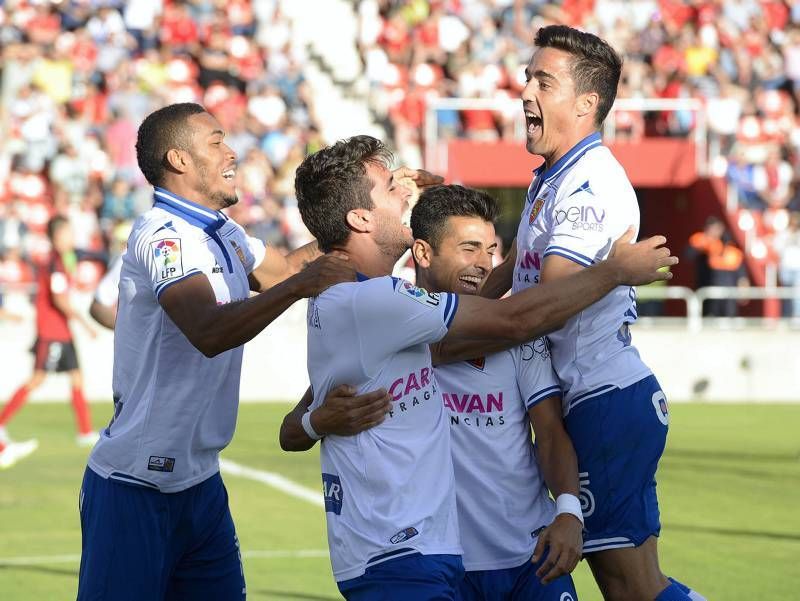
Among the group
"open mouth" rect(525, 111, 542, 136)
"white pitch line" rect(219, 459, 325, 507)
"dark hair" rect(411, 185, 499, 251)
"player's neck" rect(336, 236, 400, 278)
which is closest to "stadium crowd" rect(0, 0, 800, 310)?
"white pitch line" rect(219, 459, 325, 507)

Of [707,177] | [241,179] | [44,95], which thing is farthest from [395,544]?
[707,177]

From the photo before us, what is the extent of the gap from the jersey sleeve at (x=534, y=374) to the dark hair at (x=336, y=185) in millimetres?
830

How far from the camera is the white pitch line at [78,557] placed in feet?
30.4

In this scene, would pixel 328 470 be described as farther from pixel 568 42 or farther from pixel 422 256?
pixel 568 42

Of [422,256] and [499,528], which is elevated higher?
[422,256]

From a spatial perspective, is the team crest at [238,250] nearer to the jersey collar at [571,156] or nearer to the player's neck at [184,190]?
the player's neck at [184,190]

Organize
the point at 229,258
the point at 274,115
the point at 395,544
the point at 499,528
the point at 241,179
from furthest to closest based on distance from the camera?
the point at 274,115, the point at 241,179, the point at 229,258, the point at 499,528, the point at 395,544

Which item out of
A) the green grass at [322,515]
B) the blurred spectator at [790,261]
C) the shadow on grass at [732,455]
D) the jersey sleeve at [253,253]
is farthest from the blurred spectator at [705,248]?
the jersey sleeve at [253,253]

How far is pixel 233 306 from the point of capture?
195 inches

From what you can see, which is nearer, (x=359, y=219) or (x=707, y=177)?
(x=359, y=219)

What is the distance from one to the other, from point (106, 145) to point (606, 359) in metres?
18.8

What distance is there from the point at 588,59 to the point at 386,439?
1.59 metres

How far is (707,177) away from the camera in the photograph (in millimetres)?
25797

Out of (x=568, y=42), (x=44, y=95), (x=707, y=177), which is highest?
(x=568, y=42)
